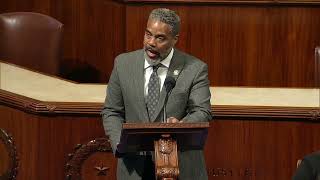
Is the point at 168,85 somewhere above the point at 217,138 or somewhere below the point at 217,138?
above

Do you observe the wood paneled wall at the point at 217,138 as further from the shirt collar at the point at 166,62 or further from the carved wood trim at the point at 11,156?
the shirt collar at the point at 166,62

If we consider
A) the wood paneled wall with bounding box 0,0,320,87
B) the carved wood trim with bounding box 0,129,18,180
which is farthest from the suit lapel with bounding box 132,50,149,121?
the wood paneled wall with bounding box 0,0,320,87

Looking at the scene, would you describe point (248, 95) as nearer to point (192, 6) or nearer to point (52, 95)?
point (52, 95)

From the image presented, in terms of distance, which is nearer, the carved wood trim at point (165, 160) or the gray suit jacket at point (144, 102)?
the carved wood trim at point (165, 160)

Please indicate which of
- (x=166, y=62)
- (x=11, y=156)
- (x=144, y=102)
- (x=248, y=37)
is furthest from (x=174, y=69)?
(x=248, y=37)

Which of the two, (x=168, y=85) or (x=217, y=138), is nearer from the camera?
(x=168, y=85)

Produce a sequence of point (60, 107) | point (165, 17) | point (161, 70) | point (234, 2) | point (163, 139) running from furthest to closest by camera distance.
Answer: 1. point (234, 2)
2. point (60, 107)
3. point (161, 70)
4. point (165, 17)
5. point (163, 139)

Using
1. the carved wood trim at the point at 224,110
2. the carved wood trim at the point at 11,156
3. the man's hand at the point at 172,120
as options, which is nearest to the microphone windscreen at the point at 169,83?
the man's hand at the point at 172,120

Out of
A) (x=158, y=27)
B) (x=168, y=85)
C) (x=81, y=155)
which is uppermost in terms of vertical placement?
(x=158, y=27)

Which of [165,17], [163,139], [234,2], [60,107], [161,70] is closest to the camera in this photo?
[163,139]

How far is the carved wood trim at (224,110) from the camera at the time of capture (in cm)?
321

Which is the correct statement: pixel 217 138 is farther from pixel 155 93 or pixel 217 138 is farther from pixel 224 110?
pixel 155 93

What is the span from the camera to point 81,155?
10.6 feet

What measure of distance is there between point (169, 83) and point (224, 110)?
0.86 meters
